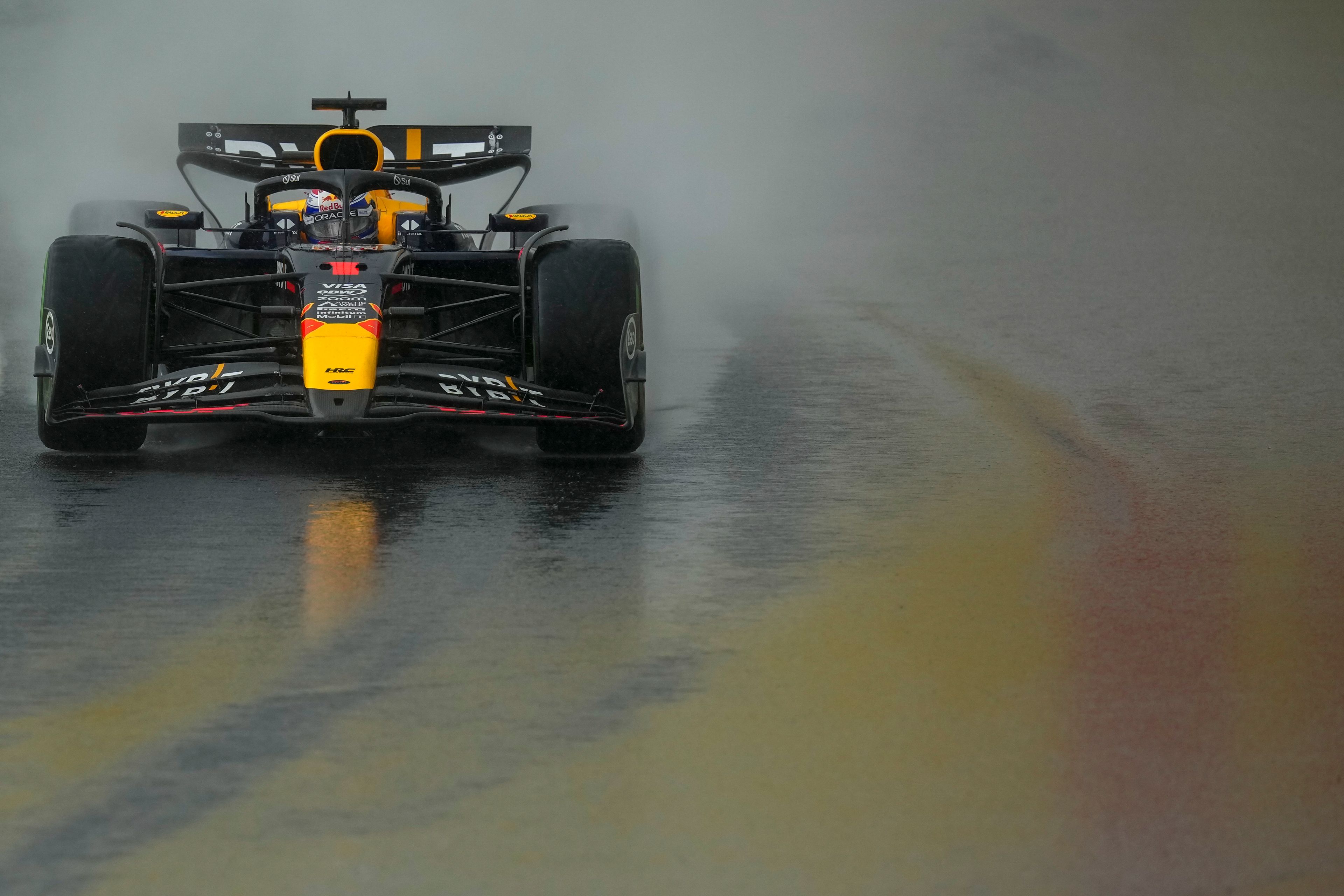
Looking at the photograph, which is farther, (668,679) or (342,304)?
(342,304)

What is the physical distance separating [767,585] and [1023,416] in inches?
156

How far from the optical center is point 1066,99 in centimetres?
2947

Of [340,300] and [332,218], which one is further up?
[332,218]

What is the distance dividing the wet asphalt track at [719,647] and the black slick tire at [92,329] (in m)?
0.19

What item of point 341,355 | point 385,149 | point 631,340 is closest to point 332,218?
point 341,355

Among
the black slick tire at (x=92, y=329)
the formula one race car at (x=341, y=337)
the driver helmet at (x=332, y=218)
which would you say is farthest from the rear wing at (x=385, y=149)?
the black slick tire at (x=92, y=329)

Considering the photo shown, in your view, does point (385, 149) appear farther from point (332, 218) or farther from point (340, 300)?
point (340, 300)

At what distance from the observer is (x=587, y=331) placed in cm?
776

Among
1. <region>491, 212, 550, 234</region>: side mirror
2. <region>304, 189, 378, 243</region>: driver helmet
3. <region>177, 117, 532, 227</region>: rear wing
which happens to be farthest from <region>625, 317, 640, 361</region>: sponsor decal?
<region>177, 117, 532, 227</region>: rear wing

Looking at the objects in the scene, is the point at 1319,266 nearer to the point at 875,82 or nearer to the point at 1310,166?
the point at 1310,166

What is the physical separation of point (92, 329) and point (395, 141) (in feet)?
15.5

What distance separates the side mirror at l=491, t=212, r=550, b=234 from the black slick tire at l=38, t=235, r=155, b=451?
2.72m

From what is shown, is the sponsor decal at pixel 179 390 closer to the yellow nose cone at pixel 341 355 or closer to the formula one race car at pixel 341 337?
the formula one race car at pixel 341 337

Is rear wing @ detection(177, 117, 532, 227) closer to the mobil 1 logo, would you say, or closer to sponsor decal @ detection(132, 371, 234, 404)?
the mobil 1 logo
